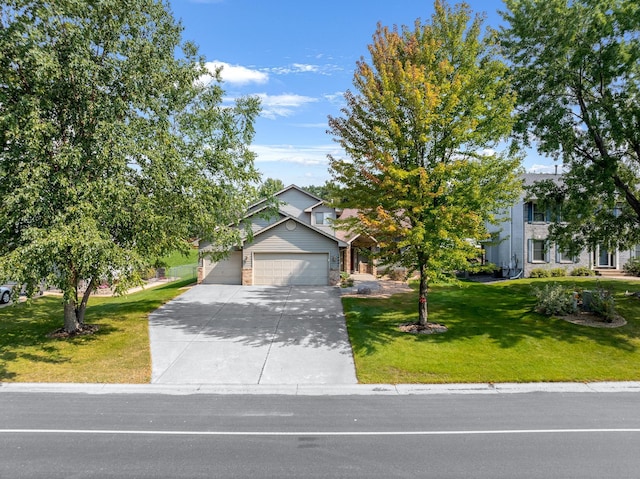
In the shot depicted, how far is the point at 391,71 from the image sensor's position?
13.9m

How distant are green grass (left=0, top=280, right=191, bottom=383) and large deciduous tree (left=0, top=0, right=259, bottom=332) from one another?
1401 mm

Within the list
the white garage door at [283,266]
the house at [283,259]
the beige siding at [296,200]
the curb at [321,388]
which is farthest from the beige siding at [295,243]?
the curb at [321,388]

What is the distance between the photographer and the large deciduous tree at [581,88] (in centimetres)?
1599

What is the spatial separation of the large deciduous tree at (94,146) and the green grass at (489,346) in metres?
7.77

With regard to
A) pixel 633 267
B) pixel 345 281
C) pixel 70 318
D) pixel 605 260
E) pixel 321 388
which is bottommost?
A: pixel 321 388

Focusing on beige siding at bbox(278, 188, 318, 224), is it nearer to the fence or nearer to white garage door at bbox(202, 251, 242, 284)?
the fence

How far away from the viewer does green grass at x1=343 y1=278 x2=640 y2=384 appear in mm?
11625

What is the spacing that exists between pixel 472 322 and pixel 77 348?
46.7 feet

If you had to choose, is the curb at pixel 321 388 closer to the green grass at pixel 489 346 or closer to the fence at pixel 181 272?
the green grass at pixel 489 346

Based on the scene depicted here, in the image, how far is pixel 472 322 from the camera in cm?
1628

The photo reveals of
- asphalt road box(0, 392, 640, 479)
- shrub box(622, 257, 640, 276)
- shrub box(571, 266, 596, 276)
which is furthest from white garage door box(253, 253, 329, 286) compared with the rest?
shrub box(622, 257, 640, 276)

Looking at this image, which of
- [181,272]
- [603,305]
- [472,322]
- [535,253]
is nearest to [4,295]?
[181,272]

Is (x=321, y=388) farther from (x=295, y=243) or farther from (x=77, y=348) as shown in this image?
(x=295, y=243)

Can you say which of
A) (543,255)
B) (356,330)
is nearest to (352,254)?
(543,255)
